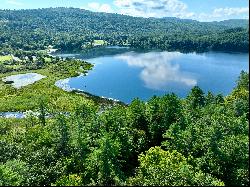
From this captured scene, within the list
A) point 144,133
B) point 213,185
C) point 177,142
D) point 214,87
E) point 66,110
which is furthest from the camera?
point 214,87

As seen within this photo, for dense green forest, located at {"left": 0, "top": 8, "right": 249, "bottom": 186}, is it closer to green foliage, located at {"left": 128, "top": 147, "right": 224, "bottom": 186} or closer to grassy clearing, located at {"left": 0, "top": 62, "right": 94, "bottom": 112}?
green foliage, located at {"left": 128, "top": 147, "right": 224, "bottom": 186}

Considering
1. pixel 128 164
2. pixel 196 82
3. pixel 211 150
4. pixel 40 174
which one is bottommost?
pixel 196 82

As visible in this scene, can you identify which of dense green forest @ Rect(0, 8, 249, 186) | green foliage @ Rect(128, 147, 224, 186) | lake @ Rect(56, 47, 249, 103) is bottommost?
lake @ Rect(56, 47, 249, 103)

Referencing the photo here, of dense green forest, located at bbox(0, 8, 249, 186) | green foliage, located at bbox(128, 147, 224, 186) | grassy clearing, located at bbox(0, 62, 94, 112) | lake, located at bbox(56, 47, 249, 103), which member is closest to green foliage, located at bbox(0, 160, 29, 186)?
dense green forest, located at bbox(0, 8, 249, 186)

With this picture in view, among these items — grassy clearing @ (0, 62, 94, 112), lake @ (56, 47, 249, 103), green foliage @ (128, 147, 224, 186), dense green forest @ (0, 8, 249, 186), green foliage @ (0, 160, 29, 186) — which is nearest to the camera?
green foliage @ (128, 147, 224, 186)

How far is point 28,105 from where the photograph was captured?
122812 millimetres

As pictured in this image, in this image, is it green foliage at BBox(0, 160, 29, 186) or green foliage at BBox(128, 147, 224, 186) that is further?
green foliage at BBox(0, 160, 29, 186)

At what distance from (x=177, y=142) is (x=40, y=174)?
2247 cm

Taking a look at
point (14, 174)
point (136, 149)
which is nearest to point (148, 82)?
point (136, 149)

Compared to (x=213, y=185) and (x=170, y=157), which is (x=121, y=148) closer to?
(x=170, y=157)

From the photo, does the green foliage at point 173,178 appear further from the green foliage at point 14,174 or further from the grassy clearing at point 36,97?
the grassy clearing at point 36,97

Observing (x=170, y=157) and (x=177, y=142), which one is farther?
(x=177, y=142)

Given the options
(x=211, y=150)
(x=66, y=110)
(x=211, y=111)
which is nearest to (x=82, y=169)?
(x=211, y=150)

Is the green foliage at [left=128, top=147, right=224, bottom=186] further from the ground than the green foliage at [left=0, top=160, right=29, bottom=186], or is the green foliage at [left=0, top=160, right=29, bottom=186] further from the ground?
the green foliage at [left=128, top=147, right=224, bottom=186]
